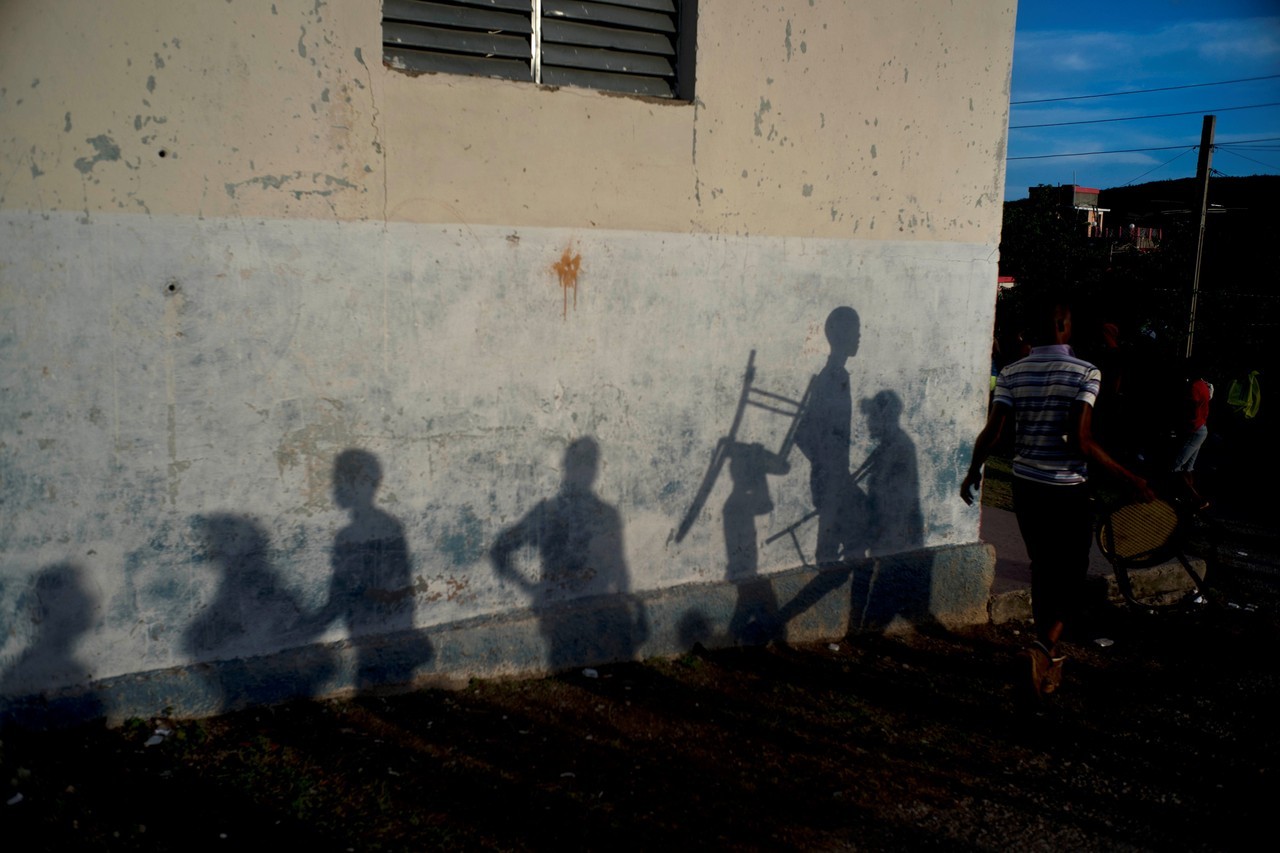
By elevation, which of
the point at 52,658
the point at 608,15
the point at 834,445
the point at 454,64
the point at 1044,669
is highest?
the point at 608,15

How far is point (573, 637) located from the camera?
4.71m

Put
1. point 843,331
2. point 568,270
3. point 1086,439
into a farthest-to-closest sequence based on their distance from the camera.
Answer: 1. point 843,331
2. point 568,270
3. point 1086,439

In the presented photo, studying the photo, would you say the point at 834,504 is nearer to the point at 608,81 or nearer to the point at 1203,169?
the point at 608,81

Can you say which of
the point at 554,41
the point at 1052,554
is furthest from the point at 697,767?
the point at 554,41

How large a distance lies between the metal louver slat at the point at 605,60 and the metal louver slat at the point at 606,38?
0.03 metres

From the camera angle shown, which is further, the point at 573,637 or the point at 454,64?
the point at 573,637

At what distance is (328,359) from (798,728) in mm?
2700

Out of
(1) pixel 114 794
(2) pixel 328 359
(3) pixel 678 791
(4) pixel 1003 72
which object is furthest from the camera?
(4) pixel 1003 72

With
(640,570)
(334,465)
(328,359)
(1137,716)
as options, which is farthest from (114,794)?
(1137,716)

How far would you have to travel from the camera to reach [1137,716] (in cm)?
466

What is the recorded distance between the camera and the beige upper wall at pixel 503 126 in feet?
11.5

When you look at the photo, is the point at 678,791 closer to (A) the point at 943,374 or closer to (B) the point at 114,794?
(B) the point at 114,794

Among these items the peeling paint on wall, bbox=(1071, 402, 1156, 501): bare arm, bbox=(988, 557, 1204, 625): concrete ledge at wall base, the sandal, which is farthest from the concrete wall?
bbox=(1071, 402, 1156, 501): bare arm

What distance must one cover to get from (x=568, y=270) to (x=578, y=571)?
1503mm
